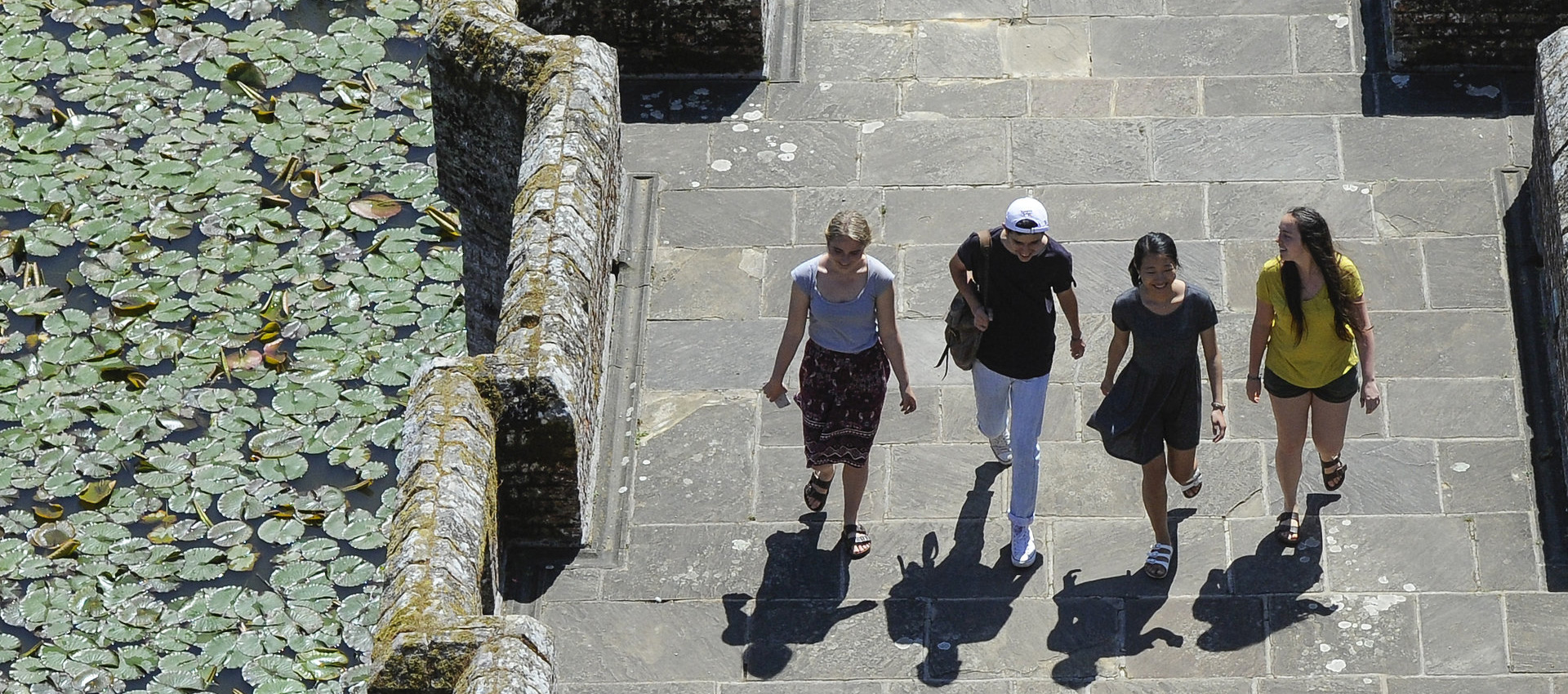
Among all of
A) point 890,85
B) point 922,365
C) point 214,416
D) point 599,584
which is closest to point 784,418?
point 922,365

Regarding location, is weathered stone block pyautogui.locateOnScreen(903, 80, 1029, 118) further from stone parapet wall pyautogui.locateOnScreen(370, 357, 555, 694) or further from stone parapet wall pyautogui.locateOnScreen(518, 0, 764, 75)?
stone parapet wall pyautogui.locateOnScreen(370, 357, 555, 694)

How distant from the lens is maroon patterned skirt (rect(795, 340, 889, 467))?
21.9 ft

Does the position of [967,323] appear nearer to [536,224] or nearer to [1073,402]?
[1073,402]

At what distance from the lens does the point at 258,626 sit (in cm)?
814

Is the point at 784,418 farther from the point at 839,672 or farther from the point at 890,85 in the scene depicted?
the point at 890,85

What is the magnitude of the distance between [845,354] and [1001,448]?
0.99 metres

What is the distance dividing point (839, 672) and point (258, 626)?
292cm

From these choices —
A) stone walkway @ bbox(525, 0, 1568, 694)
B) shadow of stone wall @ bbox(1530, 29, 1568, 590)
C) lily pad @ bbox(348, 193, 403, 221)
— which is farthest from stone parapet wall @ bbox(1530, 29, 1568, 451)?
lily pad @ bbox(348, 193, 403, 221)

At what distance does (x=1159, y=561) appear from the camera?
6.86 meters

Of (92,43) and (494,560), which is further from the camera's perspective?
(92,43)

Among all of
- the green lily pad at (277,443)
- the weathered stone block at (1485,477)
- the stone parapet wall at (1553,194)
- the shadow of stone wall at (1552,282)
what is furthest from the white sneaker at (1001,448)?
the green lily pad at (277,443)

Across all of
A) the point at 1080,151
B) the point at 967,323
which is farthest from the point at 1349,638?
the point at 1080,151

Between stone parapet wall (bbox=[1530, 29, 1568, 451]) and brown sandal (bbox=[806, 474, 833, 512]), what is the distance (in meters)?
2.85

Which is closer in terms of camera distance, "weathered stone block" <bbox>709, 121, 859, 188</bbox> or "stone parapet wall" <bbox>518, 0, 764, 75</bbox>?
"weathered stone block" <bbox>709, 121, 859, 188</bbox>
